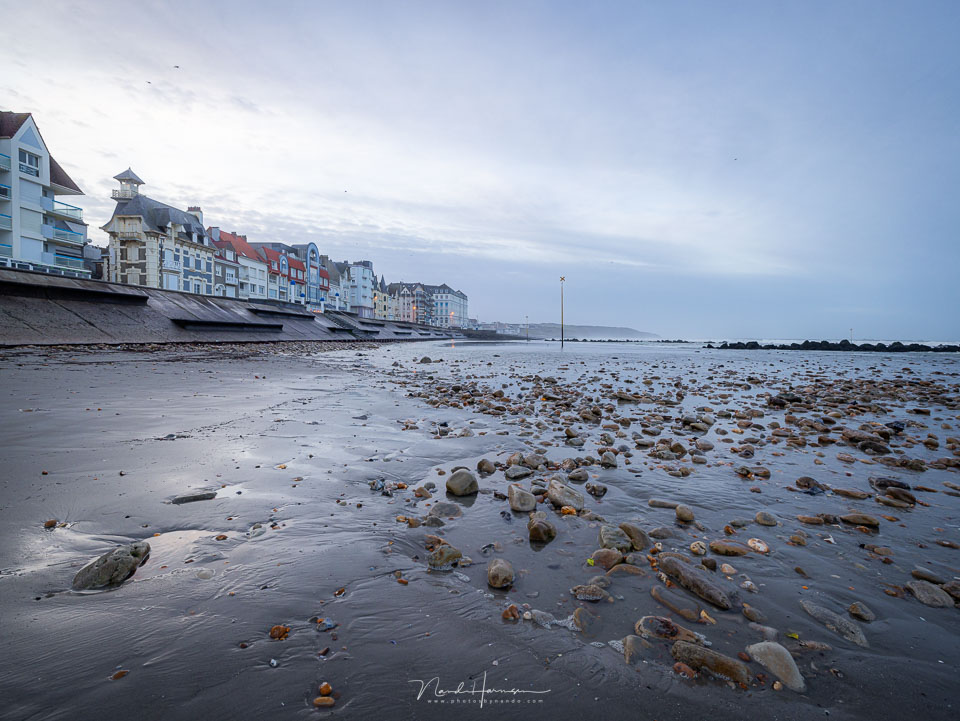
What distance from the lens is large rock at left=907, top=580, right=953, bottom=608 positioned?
282cm

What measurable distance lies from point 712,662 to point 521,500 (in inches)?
90.6

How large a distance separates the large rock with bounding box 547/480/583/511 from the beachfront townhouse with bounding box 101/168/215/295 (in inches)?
2674

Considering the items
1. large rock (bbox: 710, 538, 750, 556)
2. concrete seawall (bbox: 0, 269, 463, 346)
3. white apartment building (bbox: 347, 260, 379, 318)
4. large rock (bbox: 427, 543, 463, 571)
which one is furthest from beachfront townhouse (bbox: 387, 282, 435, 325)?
large rock (bbox: 710, 538, 750, 556)

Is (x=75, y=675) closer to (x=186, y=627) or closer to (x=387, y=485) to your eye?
(x=186, y=627)

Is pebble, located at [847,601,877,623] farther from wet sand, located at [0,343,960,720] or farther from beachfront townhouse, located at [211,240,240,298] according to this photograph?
beachfront townhouse, located at [211,240,240,298]

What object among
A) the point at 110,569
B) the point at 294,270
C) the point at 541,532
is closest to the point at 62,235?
the point at 294,270

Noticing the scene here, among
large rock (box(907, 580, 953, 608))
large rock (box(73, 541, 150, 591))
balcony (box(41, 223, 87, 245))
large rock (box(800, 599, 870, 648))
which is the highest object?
balcony (box(41, 223, 87, 245))

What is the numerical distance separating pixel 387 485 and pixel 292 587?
2.07m

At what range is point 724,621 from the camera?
8.50ft

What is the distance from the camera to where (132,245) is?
181 ft

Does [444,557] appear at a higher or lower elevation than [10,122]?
lower

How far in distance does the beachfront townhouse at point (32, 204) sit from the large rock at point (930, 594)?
50523 millimetres

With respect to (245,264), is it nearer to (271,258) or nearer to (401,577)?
(271,258)

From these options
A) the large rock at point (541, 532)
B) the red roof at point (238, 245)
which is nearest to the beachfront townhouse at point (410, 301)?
the red roof at point (238, 245)
